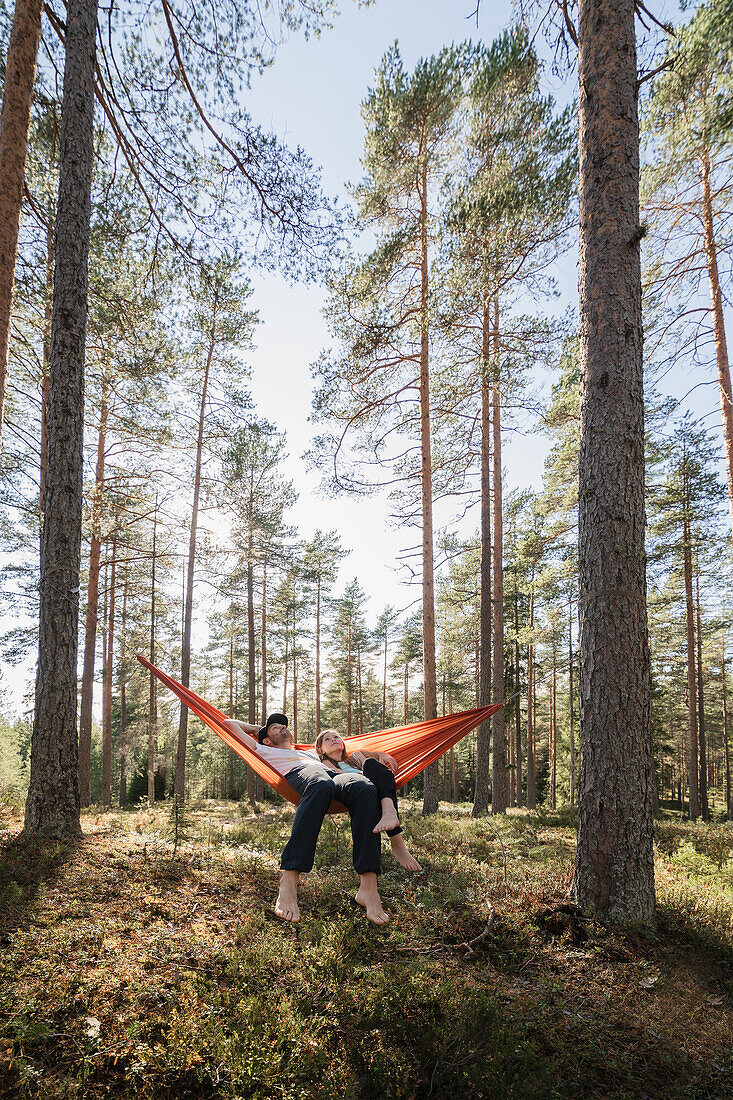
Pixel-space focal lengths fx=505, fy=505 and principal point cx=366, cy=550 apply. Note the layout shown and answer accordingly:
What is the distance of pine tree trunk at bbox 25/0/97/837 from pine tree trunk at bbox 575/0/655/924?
3137mm

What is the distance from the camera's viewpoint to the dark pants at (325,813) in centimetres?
248

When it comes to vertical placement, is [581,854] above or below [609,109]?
below

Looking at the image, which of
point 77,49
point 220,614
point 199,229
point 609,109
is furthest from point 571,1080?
point 220,614

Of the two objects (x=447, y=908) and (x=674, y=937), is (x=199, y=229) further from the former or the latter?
(x=674, y=937)

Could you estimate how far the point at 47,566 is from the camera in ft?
11.1

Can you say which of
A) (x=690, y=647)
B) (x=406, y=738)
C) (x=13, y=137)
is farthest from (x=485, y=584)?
(x=13, y=137)

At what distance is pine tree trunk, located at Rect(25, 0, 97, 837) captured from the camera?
319 centimetres

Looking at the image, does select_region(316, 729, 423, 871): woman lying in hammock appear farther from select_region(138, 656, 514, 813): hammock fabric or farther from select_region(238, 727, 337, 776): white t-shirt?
select_region(138, 656, 514, 813): hammock fabric

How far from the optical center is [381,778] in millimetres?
3014

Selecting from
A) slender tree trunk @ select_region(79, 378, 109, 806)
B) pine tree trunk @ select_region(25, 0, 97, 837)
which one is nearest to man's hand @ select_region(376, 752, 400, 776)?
pine tree trunk @ select_region(25, 0, 97, 837)

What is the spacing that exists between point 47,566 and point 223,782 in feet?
80.7

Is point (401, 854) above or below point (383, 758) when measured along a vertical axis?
A: below

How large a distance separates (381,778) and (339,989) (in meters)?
1.27

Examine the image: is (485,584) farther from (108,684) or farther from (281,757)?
(108,684)
